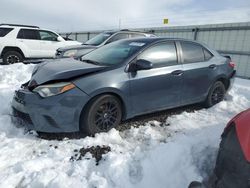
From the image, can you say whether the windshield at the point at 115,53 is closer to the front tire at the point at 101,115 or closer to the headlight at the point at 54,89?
the front tire at the point at 101,115

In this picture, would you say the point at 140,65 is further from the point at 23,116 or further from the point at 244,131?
the point at 244,131

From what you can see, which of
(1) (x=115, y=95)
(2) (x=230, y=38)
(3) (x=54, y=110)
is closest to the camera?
(3) (x=54, y=110)

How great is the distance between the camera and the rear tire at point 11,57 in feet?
34.8

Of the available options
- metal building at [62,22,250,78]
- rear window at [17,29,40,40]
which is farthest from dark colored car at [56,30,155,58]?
rear window at [17,29,40,40]

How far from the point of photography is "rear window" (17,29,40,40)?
11109 mm

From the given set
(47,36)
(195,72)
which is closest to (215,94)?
(195,72)

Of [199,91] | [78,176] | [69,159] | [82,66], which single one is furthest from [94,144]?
[199,91]

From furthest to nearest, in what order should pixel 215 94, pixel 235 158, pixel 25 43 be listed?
1. pixel 25 43
2. pixel 215 94
3. pixel 235 158

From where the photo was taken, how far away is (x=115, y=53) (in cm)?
479

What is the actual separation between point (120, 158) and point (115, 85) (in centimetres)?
115

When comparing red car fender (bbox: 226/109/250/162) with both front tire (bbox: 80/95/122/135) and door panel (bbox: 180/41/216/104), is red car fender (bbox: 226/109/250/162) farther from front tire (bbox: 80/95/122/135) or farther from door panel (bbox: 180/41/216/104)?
door panel (bbox: 180/41/216/104)

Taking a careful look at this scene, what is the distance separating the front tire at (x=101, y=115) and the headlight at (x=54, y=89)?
1.32 feet

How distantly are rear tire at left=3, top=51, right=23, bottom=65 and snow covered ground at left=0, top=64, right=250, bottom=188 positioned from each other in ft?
Result: 21.9

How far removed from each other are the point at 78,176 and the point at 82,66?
1832 mm
